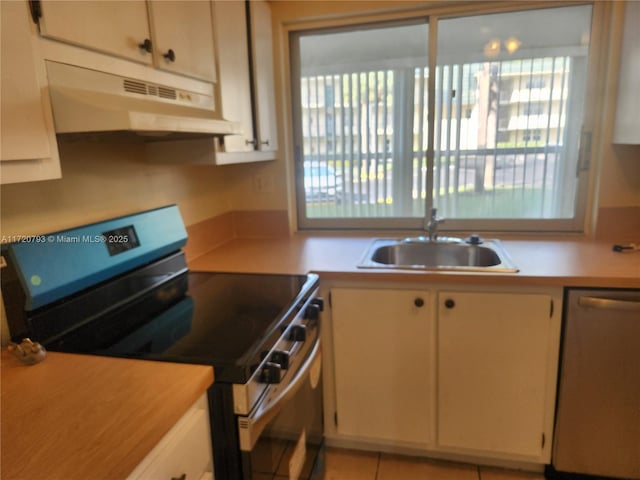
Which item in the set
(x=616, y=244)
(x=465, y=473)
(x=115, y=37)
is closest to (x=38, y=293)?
(x=115, y=37)

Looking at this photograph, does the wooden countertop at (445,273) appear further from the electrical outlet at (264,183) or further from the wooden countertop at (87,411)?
the wooden countertop at (87,411)

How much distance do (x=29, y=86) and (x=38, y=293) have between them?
50 centimetres

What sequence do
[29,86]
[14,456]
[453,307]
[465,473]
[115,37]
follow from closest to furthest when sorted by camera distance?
1. [14,456]
2. [29,86]
3. [115,37]
4. [453,307]
5. [465,473]

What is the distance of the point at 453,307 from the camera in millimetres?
1570

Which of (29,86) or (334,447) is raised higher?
(29,86)

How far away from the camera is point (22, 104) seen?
0.84 metres

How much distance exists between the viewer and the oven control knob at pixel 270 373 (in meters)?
1.03

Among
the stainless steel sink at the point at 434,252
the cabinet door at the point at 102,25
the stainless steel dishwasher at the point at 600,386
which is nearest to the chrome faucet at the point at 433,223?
the stainless steel sink at the point at 434,252

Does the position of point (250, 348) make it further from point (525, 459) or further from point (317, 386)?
point (525, 459)

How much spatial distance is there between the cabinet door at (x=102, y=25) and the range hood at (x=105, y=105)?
2.5 inches

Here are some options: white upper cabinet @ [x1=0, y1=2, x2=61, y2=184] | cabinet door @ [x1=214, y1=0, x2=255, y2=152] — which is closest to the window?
cabinet door @ [x1=214, y1=0, x2=255, y2=152]

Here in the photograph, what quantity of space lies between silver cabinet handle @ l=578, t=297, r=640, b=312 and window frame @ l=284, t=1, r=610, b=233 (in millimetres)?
723

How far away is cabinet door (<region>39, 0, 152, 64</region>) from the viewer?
35.6 inches

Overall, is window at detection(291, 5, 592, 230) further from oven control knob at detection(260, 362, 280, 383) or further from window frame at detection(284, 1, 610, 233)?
oven control knob at detection(260, 362, 280, 383)
